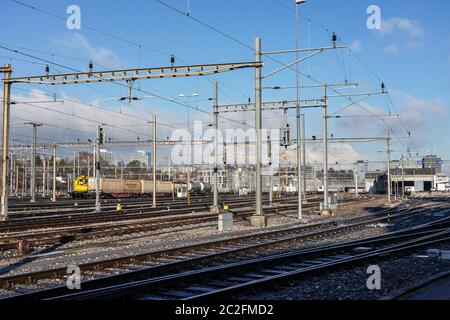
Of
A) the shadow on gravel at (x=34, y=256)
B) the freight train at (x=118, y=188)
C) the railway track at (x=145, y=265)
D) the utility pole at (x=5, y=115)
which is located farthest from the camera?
the freight train at (x=118, y=188)

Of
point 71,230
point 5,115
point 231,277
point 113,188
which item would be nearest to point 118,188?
point 113,188

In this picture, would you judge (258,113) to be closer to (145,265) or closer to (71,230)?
(71,230)

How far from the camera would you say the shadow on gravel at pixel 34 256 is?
544 inches

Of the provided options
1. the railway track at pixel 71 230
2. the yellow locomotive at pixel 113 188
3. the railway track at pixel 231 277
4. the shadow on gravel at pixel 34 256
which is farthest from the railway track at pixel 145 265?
the yellow locomotive at pixel 113 188

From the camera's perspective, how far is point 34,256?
16.4m

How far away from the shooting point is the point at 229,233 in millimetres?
23281

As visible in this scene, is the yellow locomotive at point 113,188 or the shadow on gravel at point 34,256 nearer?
the shadow on gravel at point 34,256

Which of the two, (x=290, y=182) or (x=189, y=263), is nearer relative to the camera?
(x=189, y=263)

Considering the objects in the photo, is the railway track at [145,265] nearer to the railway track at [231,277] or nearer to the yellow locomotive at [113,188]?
the railway track at [231,277]

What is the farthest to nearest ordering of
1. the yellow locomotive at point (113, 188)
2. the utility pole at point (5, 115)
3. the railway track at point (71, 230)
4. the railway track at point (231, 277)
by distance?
the yellow locomotive at point (113, 188) → the utility pole at point (5, 115) → the railway track at point (71, 230) → the railway track at point (231, 277)

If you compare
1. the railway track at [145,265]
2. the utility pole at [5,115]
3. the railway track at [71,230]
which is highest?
the utility pole at [5,115]
